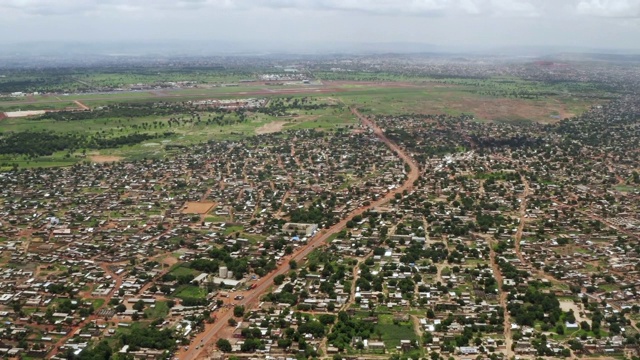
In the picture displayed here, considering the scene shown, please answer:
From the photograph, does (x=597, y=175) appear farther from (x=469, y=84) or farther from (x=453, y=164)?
(x=469, y=84)

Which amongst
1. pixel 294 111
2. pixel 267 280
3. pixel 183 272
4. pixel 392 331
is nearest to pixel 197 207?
pixel 183 272

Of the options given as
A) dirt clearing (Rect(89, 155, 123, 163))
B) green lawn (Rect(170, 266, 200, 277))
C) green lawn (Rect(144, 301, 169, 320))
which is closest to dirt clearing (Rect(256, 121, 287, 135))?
dirt clearing (Rect(89, 155, 123, 163))

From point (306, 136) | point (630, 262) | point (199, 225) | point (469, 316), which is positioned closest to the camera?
point (469, 316)

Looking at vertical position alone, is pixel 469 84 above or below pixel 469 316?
above

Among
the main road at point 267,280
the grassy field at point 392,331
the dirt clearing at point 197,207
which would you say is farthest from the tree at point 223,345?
the dirt clearing at point 197,207

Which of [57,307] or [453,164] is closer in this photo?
[57,307]

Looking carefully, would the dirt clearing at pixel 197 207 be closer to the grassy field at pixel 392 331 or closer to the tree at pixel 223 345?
the tree at pixel 223 345

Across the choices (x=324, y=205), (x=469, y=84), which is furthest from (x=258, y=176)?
(x=469, y=84)
